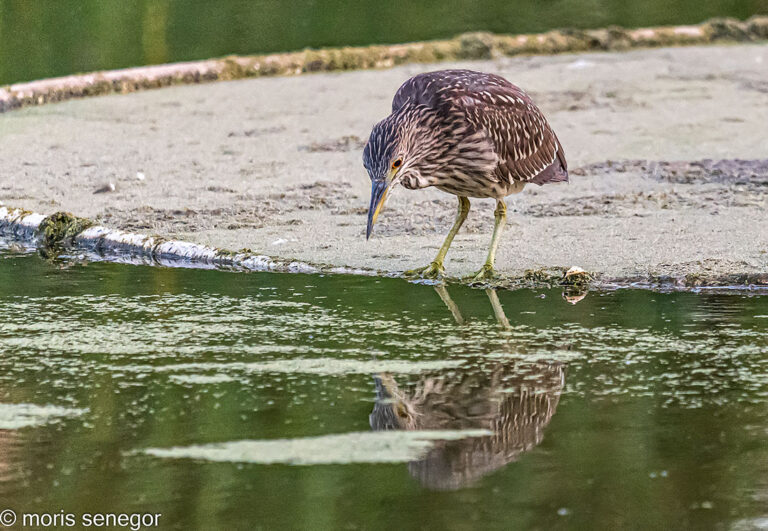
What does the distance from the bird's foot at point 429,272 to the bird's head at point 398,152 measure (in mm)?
393

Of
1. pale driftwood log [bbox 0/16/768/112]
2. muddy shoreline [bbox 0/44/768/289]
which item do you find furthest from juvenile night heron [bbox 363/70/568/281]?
pale driftwood log [bbox 0/16/768/112]

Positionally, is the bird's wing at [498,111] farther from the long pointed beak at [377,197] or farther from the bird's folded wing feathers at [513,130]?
the long pointed beak at [377,197]

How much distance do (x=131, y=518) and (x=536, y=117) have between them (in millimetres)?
3514

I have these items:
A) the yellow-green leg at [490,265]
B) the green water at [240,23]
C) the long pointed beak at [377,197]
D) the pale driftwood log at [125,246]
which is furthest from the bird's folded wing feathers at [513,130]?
the green water at [240,23]

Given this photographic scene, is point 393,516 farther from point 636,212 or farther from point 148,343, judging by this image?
point 636,212

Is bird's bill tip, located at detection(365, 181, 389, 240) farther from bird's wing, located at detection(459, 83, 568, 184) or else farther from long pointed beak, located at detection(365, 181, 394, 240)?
bird's wing, located at detection(459, 83, 568, 184)

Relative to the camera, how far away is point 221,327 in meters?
5.01

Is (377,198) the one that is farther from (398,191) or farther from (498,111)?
(398,191)

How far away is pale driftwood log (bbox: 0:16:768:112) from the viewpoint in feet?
37.3

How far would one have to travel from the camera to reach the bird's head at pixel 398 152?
533 centimetres

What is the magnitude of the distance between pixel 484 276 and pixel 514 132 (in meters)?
0.67

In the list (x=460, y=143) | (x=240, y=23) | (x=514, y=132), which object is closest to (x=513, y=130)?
(x=514, y=132)

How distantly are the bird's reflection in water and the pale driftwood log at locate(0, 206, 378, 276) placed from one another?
5.53 ft

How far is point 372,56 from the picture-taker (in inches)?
514
